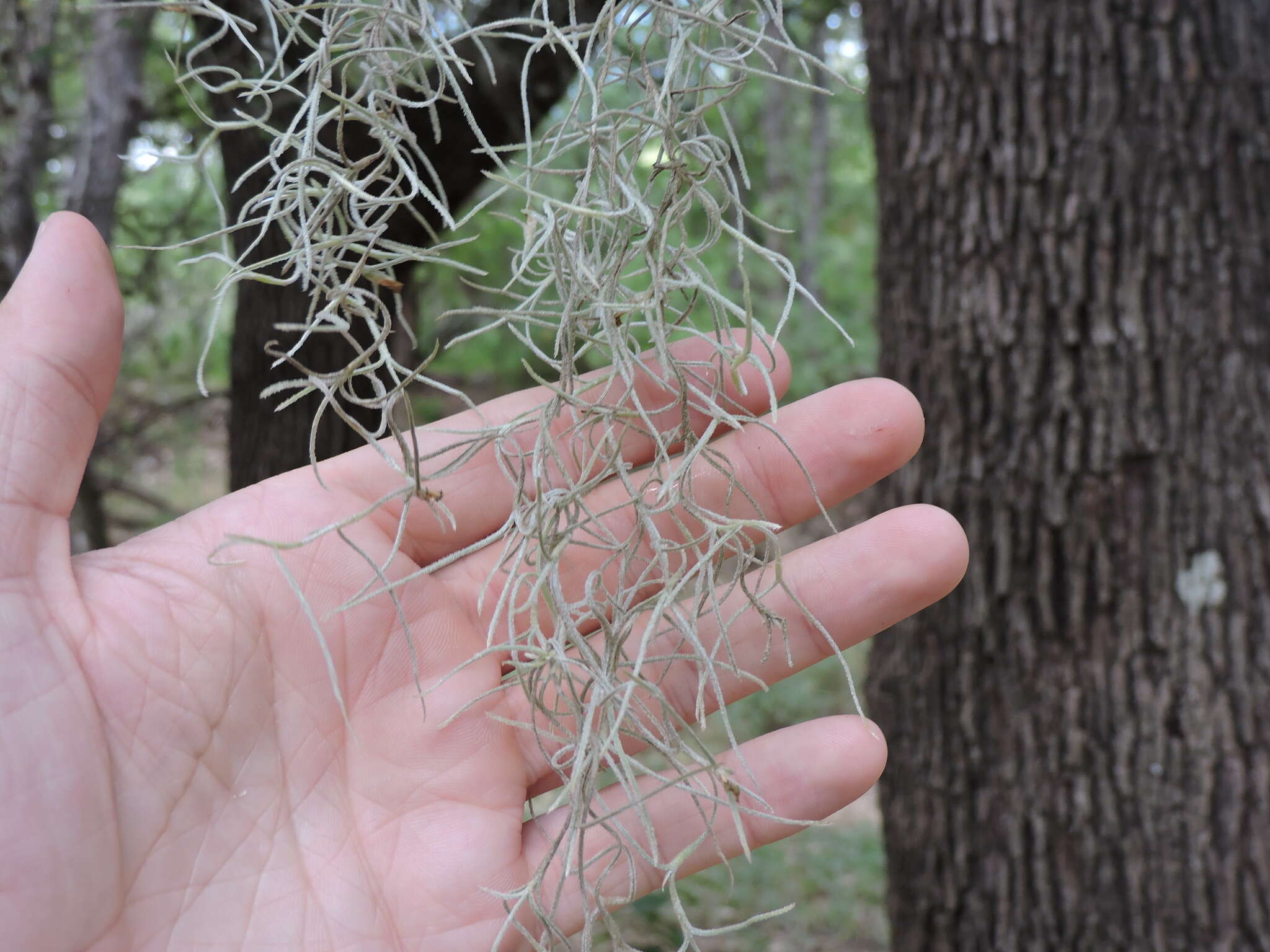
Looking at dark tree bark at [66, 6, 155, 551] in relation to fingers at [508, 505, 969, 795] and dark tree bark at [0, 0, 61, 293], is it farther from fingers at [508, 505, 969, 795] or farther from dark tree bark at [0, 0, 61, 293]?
fingers at [508, 505, 969, 795]

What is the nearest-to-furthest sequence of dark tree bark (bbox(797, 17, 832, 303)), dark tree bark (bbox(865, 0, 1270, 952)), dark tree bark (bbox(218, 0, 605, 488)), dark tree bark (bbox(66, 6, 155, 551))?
1. dark tree bark (bbox(865, 0, 1270, 952))
2. dark tree bark (bbox(218, 0, 605, 488))
3. dark tree bark (bbox(66, 6, 155, 551))
4. dark tree bark (bbox(797, 17, 832, 303))

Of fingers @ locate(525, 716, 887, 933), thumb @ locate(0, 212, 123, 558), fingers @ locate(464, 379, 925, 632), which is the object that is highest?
thumb @ locate(0, 212, 123, 558)

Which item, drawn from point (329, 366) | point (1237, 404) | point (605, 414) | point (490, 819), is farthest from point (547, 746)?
point (1237, 404)

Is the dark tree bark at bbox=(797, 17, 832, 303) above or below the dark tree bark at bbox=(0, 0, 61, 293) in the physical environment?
below

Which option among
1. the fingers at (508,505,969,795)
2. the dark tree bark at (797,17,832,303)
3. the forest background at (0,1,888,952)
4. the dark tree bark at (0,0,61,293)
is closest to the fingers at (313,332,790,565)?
the fingers at (508,505,969,795)

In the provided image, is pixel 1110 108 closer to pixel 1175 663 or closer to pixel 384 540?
pixel 1175 663

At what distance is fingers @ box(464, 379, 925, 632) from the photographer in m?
1.12

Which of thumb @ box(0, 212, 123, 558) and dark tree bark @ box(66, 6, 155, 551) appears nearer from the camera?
thumb @ box(0, 212, 123, 558)

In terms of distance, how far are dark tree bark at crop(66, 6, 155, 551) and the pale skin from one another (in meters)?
1.05

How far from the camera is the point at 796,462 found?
3.67 feet

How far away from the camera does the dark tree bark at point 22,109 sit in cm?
179

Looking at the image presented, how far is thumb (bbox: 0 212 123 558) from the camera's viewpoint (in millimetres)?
939

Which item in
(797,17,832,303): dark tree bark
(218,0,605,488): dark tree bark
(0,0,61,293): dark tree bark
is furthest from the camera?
(797,17,832,303): dark tree bark

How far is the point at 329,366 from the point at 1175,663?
4.55ft
